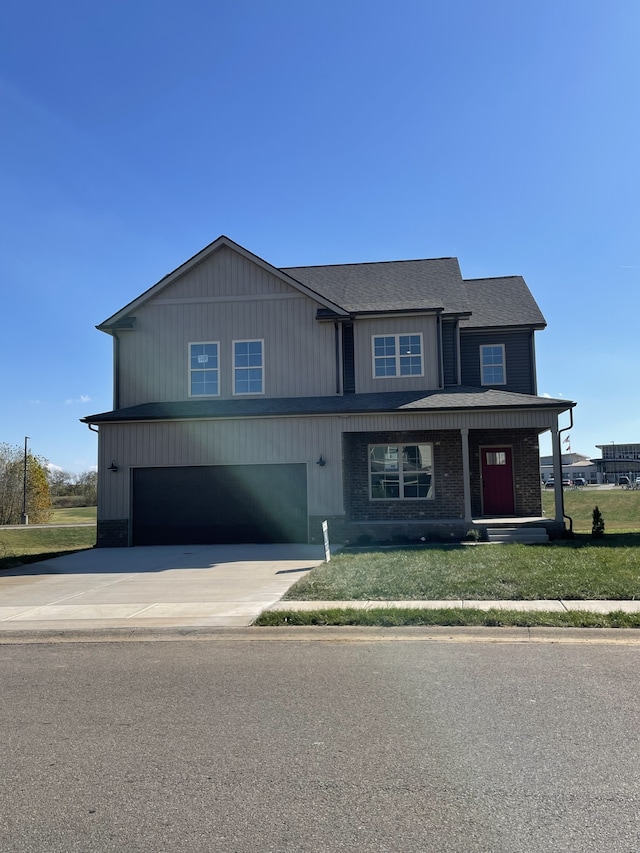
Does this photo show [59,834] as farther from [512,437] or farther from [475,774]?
[512,437]

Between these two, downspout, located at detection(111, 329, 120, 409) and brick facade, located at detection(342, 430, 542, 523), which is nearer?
brick facade, located at detection(342, 430, 542, 523)

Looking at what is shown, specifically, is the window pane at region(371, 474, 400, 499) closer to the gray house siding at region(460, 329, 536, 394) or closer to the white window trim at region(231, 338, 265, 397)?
the gray house siding at region(460, 329, 536, 394)

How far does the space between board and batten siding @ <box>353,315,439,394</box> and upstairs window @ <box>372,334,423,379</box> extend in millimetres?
124

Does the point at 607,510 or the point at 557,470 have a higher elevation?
the point at 557,470

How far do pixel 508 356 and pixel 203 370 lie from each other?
9.80 metres

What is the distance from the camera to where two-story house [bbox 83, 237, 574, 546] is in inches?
734

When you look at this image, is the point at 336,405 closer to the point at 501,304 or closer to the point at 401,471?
the point at 401,471

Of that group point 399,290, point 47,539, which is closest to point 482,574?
point 399,290

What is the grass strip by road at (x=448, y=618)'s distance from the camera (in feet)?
26.7

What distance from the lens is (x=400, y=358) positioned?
20484 mm

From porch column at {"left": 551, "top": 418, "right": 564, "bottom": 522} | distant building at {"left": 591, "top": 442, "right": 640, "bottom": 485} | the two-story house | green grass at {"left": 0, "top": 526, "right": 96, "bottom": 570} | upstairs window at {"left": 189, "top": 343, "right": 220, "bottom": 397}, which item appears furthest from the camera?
distant building at {"left": 591, "top": 442, "right": 640, "bottom": 485}

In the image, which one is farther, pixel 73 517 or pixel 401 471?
pixel 73 517

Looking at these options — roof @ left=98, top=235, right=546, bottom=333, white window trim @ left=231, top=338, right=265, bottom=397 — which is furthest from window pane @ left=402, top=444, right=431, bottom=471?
white window trim @ left=231, top=338, right=265, bottom=397

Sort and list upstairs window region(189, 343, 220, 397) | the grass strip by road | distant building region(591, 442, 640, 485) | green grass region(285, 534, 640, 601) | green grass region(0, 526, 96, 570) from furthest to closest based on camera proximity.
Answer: distant building region(591, 442, 640, 485)
green grass region(0, 526, 96, 570)
upstairs window region(189, 343, 220, 397)
green grass region(285, 534, 640, 601)
the grass strip by road
